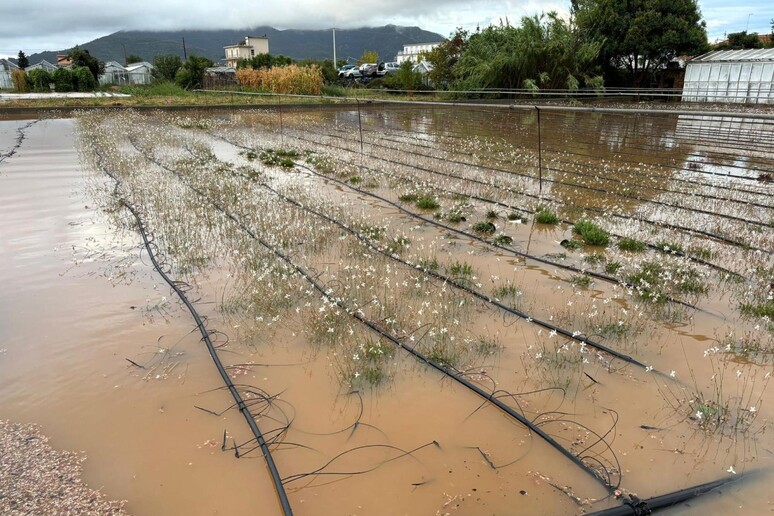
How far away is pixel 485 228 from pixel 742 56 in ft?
88.8

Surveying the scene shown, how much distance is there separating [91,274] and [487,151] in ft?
34.0

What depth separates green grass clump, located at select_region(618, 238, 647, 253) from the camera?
653 cm

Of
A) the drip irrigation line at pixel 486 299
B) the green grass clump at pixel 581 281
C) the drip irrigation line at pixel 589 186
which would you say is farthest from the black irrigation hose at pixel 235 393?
the drip irrigation line at pixel 589 186

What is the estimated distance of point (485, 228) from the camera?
24.4 ft

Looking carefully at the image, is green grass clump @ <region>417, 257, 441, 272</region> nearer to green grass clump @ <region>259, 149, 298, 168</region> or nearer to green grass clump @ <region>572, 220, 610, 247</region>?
green grass clump @ <region>572, 220, 610, 247</region>

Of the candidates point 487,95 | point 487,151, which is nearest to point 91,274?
point 487,151

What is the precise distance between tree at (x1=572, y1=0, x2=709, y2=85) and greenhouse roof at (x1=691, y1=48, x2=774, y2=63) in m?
2.24

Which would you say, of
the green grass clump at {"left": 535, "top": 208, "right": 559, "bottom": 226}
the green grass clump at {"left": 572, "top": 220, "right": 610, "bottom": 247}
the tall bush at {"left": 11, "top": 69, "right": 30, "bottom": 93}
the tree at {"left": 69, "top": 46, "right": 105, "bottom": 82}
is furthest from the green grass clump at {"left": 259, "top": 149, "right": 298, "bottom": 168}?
the tree at {"left": 69, "top": 46, "right": 105, "bottom": 82}

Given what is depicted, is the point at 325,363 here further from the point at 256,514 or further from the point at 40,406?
the point at 40,406

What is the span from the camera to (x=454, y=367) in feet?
13.8

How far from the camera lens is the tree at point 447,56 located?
35656 mm

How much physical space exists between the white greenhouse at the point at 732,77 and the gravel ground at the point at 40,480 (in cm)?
3034

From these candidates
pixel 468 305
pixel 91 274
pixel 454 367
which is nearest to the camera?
pixel 454 367

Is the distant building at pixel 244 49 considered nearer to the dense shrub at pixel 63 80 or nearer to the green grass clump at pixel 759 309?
the dense shrub at pixel 63 80
